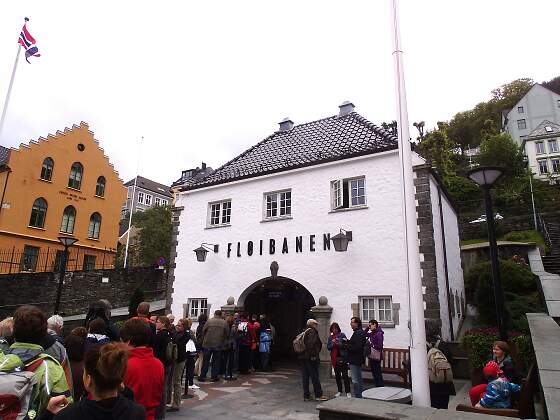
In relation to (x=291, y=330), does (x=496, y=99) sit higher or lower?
higher

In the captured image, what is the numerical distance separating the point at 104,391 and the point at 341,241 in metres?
10.8

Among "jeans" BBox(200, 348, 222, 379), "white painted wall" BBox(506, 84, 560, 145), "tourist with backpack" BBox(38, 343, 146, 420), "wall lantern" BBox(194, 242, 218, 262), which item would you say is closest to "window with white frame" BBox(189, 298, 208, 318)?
"wall lantern" BBox(194, 242, 218, 262)

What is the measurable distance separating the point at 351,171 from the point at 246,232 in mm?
4674

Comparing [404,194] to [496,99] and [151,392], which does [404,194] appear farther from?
[496,99]

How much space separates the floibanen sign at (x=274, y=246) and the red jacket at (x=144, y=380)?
9.78 m

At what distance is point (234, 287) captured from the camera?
15461 mm

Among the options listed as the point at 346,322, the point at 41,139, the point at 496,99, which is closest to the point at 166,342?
the point at 346,322

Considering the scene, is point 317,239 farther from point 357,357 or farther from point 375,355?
point 357,357

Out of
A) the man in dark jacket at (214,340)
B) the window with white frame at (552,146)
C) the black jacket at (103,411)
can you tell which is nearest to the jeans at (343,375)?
the man in dark jacket at (214,340)

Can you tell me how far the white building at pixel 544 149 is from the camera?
53062mm

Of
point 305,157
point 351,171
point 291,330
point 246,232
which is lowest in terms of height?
point 291,330

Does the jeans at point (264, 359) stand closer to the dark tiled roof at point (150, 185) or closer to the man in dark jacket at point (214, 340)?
the man in dark jacket at point (214, 340)

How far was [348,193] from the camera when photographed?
1403cm

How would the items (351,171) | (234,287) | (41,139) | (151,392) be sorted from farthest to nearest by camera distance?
1. (41,139)
2. (234,287)
3. (351,171)
4. (151,392)
